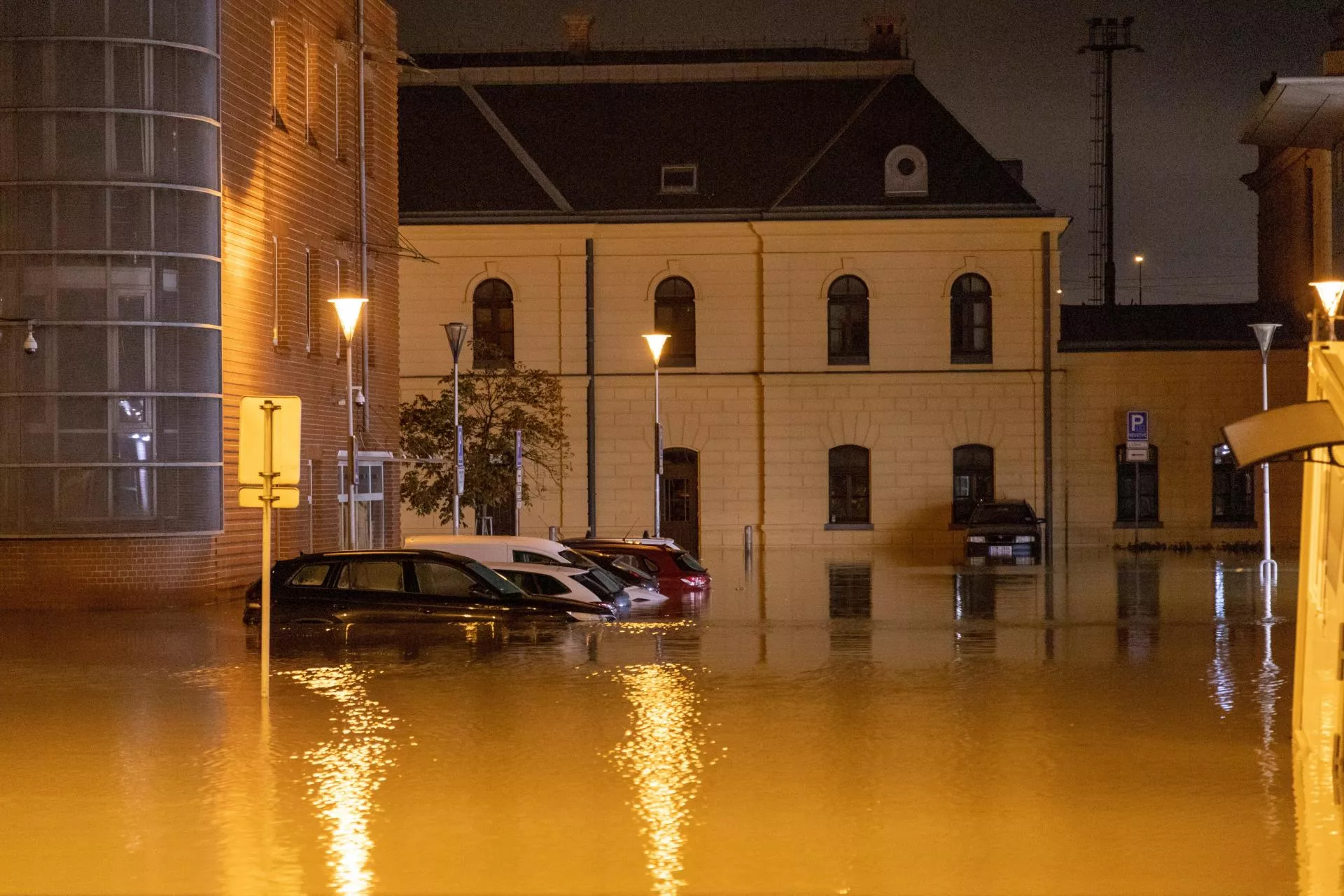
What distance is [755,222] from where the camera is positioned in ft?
160

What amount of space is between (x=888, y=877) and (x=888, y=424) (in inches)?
1605

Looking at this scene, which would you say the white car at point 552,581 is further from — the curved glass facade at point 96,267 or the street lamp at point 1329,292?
the street lamp at point 1329,292

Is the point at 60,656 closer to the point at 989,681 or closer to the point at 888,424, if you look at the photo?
the point at 989,681

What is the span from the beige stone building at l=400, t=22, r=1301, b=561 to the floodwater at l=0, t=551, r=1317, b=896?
26.4m

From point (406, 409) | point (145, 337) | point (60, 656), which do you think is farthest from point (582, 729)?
point (406, 409)

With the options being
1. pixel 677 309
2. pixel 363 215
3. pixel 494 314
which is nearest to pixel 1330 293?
pixel 363 215

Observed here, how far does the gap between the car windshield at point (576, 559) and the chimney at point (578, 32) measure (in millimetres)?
31585

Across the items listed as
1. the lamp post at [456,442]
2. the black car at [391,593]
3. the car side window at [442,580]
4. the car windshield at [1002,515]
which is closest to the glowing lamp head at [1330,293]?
the lamp post at [456,442]

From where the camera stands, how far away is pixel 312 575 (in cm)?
2214

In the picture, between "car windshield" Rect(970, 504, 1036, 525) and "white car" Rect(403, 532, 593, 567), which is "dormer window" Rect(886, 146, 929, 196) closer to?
"car windshield" Rect(970, 504, 1036, 525)

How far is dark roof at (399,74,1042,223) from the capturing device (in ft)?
160

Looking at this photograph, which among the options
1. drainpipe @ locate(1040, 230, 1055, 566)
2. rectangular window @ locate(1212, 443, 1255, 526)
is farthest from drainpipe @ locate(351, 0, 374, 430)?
rectangular window @ locate(1212, 443, 1255, 526)

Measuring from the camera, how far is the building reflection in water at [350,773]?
900 centimetres

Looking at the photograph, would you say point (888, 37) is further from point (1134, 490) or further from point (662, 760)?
point (662, 760)
